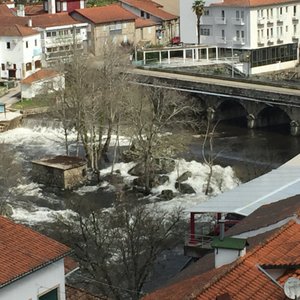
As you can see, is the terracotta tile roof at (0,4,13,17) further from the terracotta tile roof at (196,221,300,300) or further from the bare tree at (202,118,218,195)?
the terracotta tile roof at (196,221,300,300)

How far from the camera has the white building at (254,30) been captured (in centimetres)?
8744

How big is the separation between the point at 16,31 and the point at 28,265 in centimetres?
6770

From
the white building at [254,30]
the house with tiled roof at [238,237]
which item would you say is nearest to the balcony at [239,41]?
the white building at [254,30]

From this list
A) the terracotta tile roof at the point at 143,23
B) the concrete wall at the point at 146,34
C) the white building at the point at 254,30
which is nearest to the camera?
the white building at the point at 254,30

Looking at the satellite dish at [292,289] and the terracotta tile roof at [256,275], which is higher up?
the satellite dish at [292,289]

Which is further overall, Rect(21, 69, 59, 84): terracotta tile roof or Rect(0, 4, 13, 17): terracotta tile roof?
Rect(0, 4, 13, 17): terracotta tile roof

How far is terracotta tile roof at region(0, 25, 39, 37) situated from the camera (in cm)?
8388

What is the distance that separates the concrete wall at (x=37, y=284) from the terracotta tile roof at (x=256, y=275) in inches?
215

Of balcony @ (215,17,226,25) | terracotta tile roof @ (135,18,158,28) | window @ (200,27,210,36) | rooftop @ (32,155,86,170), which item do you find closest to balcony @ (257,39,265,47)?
balcony @ (215,17,226,25)

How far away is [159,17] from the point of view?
10162cm

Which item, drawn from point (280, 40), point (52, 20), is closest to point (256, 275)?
point (280, 40)

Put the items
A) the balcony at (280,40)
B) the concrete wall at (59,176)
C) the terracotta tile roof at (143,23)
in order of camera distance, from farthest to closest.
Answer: the terracotta tile roof at (143,23) < the balcony at (280,40) < the concrete wall at (59,176)

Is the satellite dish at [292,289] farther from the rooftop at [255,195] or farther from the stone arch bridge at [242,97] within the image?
the stone arch bridge at [242,97]

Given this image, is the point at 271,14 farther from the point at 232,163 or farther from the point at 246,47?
the point at 232,163
